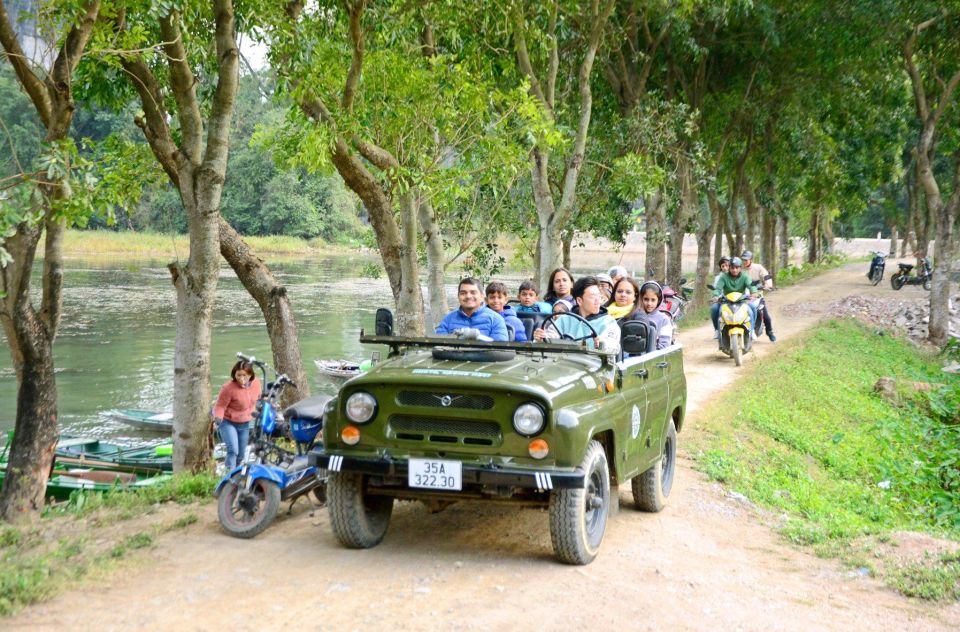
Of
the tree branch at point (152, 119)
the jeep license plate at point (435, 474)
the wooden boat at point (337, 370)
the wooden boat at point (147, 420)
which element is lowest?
the wooden boat at point (147, 420)

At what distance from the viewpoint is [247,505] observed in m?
6.80

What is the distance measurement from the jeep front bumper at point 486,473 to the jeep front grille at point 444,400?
0.33 m

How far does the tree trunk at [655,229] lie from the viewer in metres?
24.0

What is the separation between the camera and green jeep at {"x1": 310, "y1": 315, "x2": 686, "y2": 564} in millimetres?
5617

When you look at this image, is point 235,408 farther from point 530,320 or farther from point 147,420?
point 147,420

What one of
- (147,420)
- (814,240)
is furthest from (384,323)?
(814,240)

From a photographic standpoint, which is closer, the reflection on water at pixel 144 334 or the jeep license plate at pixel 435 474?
the jeep license plate at pixel 435 474

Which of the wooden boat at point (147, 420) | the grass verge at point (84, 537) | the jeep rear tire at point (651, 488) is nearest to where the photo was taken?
the grass verge at point (84, 537)

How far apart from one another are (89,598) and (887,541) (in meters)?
5.20

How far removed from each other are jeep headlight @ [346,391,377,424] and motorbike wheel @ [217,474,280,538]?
133 centimetres

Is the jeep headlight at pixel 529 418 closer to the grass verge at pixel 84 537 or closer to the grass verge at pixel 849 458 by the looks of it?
the grass verge at pixel 849 458

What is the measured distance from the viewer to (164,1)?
8836 mm

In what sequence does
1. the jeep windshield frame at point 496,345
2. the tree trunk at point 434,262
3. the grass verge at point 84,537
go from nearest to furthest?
the grass verge at point 84,537 → the jeep windshield frame at point 496,345 → the tree trunk at point 434,262

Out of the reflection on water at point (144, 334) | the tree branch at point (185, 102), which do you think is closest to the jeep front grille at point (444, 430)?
the tree branch at point (185, 102)
